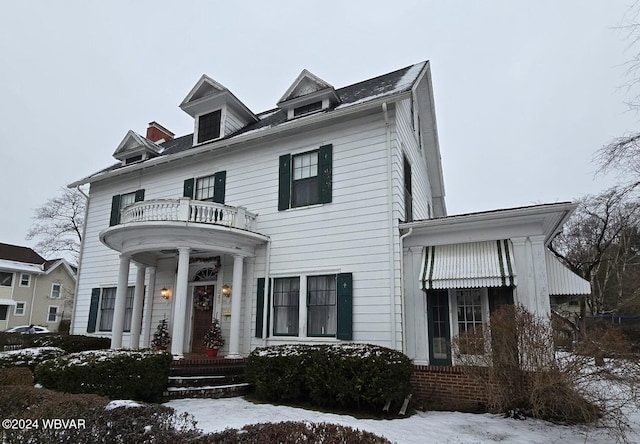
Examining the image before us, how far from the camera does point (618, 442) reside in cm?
559

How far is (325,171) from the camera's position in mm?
10891

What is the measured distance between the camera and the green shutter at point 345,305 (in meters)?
9.59

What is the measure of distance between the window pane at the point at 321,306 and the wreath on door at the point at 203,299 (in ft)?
11.8

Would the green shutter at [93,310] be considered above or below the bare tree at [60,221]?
below

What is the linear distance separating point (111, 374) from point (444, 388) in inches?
264

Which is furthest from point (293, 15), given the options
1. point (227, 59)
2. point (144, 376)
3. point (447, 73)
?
point (144, 376)

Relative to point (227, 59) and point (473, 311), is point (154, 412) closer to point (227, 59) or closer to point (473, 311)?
point (473, 311)

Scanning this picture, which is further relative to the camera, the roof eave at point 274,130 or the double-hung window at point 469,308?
the roof eave at point 274,130

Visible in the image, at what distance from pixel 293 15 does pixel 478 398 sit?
8572cm

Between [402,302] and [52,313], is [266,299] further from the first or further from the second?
[52,313]

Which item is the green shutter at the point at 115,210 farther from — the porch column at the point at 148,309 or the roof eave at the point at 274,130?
the porch column at the point at 148,309

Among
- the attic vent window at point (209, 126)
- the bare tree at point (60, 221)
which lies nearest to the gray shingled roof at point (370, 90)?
the attic vent window at point (209, 126)

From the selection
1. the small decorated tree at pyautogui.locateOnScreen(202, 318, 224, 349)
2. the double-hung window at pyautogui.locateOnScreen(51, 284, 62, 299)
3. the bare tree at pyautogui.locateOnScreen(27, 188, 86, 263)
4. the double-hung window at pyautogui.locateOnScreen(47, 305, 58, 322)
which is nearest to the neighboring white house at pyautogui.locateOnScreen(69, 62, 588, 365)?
the small decorated tree at pyautogui.locateOnScreen(202, 318, 224, 349)

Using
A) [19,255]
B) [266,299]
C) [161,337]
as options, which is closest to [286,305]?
[266,299]
